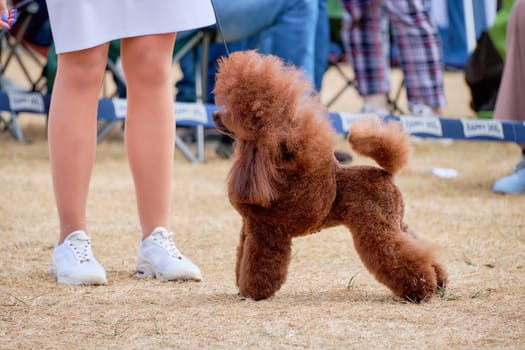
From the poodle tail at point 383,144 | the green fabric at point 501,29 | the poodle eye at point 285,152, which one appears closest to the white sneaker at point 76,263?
the poodle eye at point 285,152

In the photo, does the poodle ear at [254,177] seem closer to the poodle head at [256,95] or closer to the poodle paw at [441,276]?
the poodle head at [256,95]

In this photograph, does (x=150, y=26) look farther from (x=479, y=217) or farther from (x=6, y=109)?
(x=6, y=109)

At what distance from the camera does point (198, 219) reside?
12.2 ft

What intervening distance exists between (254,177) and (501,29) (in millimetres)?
2968

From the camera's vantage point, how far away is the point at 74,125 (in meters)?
2.58

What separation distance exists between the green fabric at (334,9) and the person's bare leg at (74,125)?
12.7ft

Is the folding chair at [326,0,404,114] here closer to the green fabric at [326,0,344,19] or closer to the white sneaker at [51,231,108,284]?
the green fabric at [326,0,344,19]

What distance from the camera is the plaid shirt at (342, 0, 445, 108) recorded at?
223 inches

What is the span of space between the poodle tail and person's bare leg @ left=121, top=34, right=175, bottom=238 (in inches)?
23.2

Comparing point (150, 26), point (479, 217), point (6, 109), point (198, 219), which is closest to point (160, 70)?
point (150, 26)

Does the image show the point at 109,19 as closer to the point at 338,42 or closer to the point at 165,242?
the point at 165,242

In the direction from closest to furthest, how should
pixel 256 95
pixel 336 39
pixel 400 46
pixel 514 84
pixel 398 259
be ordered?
pixel 256 95
pixel 398 259
pixel 514 84
pixel 400 46
pixel 336 39

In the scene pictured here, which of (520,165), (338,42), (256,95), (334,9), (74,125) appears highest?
(256,95)

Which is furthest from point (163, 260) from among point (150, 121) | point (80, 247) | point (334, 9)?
point (334, 9)
